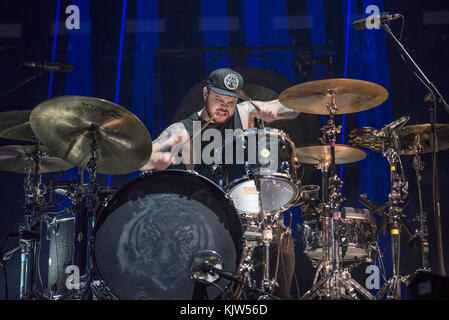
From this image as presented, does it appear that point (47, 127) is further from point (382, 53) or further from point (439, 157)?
point (439, 157)

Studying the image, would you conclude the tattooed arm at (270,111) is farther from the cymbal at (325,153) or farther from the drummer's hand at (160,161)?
the drummer's hand at (160,161)

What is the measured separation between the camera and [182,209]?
321 cm

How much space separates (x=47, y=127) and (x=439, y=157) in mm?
3799

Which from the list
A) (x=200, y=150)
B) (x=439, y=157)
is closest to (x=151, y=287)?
(x=200, y=150)

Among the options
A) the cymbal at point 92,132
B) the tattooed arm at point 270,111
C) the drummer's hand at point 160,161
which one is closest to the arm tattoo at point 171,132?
the drummer's hand at point 160,161

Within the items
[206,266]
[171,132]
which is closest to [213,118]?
[171,132]

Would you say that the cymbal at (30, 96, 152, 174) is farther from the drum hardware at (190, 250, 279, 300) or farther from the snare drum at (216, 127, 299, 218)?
the drum hardware at (190, 250, 279, 300)

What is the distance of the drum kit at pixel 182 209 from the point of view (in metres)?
3.15

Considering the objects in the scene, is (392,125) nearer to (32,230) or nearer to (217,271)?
(217,271)

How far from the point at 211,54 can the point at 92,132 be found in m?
2.20

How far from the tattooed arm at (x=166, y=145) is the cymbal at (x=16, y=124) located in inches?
45.6

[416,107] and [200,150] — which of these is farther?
[416,107]
